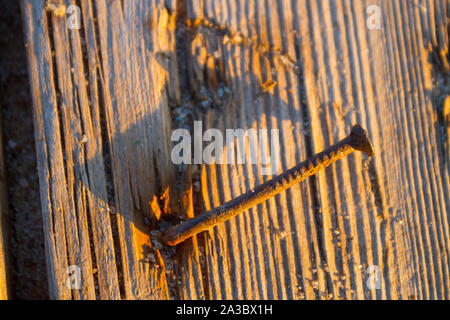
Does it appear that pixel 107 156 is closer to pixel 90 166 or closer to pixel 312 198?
pixel 90 166

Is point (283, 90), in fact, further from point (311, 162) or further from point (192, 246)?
point (192, 246)

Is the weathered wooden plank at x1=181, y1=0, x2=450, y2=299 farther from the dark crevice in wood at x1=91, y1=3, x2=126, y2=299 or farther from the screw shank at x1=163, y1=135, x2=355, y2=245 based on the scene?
the dark crevice in wood at x1=91, y1=3, x2=126, y2=299

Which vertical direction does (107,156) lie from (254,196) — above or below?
above

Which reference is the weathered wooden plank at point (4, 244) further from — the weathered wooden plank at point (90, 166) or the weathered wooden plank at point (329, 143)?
the weathered wooden plank at point (329, 143)

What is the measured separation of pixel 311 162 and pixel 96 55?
694 mm

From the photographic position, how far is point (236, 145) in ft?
3.61

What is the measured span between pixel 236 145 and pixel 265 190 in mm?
176

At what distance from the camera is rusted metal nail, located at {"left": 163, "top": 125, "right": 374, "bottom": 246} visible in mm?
993

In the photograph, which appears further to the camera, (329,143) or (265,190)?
(329,143)

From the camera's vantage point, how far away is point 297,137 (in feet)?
3.65

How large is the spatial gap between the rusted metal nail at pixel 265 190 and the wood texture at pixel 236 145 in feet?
0.30

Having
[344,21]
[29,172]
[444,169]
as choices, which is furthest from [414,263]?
[29,172]

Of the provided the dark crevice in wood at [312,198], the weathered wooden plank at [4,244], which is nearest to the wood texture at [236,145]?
the dark crevice in wood at [312,198]

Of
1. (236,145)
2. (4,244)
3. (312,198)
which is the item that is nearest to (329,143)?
(312,198)
